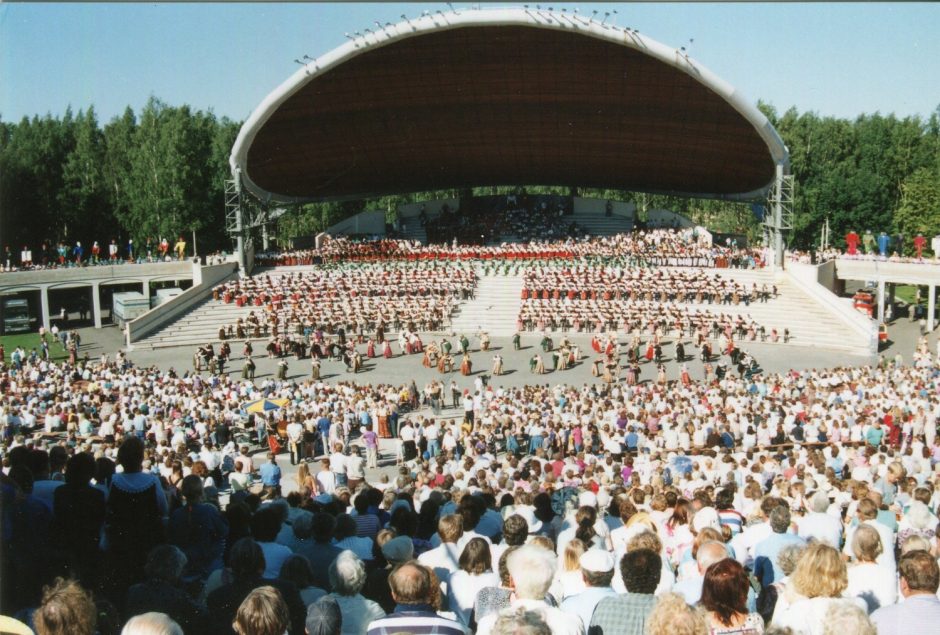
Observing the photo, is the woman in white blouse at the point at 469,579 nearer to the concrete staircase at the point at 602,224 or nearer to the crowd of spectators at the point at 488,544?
the crowd of spectators at the point at 488,544

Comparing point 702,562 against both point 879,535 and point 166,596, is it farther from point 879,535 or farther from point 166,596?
point 166,596

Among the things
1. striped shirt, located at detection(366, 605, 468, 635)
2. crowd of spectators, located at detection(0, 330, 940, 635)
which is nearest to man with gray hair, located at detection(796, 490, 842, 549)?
crowd of spectators, located at detection(0, 330, 940, 635)

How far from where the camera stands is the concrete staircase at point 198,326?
32909 mm

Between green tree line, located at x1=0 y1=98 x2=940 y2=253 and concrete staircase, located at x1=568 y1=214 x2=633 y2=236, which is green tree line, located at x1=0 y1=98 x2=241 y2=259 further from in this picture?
A: concrete staircase, located at x1=568 y1=214 x2=633 y2=236

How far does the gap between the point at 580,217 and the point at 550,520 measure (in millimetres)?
48530

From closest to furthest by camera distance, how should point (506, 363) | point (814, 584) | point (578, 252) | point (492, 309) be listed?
point (814, 584), point (506, 363), point (492, 309), point (578, 252)

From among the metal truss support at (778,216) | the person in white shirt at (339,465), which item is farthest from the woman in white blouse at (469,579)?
the metal truss support at (778,216)

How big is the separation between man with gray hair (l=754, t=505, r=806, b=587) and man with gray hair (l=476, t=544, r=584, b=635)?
220 centimetres

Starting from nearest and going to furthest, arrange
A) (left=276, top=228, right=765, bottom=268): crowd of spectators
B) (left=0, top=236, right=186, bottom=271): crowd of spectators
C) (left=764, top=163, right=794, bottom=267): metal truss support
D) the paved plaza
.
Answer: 1. the paved plaza
2. (left=764, top=163, right=794, bottom=267): metal truss support
3. (left=276, top=228, right=765, bottom=268): crowd of spectators
4. (left=0, top=236, right=186, bottom=271): crowd of spectators

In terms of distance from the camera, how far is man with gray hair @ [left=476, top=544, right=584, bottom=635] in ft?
13.6

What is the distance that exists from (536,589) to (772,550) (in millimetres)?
2437

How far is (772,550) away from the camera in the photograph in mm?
5953

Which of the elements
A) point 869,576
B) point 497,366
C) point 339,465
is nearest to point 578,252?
point 497,366

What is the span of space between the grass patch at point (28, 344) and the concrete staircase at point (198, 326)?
328cm
